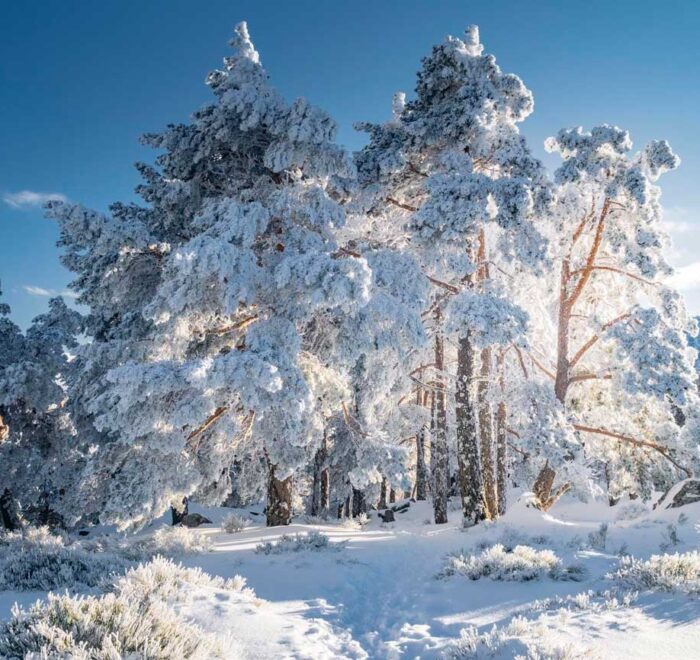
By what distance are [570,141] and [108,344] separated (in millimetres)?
12273

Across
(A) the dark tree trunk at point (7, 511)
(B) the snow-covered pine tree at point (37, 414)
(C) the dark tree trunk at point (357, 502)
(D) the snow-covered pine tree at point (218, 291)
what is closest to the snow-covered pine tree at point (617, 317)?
(D) the snow-covered pine tree at point (218, 291)

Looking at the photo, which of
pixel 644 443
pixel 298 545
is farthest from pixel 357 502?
pixel 298 545

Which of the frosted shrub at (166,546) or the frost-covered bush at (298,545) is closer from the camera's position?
the frosted shrub at (166,546)

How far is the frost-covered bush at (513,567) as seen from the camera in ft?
20.8

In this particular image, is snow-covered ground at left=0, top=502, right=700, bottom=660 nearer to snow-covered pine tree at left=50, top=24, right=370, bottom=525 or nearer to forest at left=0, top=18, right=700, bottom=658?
forest at left=0, top=18, right=700, bottom=658

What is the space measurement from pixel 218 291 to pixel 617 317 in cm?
1041

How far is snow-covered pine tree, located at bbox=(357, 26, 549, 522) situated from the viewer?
33.6ft

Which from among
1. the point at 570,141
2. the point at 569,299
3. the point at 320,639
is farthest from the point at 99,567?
the point at 570,141

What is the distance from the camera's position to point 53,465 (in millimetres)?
17125

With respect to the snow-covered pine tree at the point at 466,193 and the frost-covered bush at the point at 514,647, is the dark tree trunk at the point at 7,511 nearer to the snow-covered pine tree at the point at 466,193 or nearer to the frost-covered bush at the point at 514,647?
the snow-covered pine tree at the point at 466,193

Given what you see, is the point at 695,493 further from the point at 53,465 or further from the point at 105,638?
the point at 53,465

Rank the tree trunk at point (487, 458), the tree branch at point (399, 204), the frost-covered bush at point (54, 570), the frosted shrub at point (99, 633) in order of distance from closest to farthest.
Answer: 1. the frosted shrub at point (99, 633)
2. the frost-covered bush at point (54, 570)
3. the tree trunk at point (487, 458)
4. the tree branch at point (399, 204)

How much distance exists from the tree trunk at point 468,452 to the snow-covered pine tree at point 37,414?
12.1m

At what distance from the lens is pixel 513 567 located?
656 centimetres
